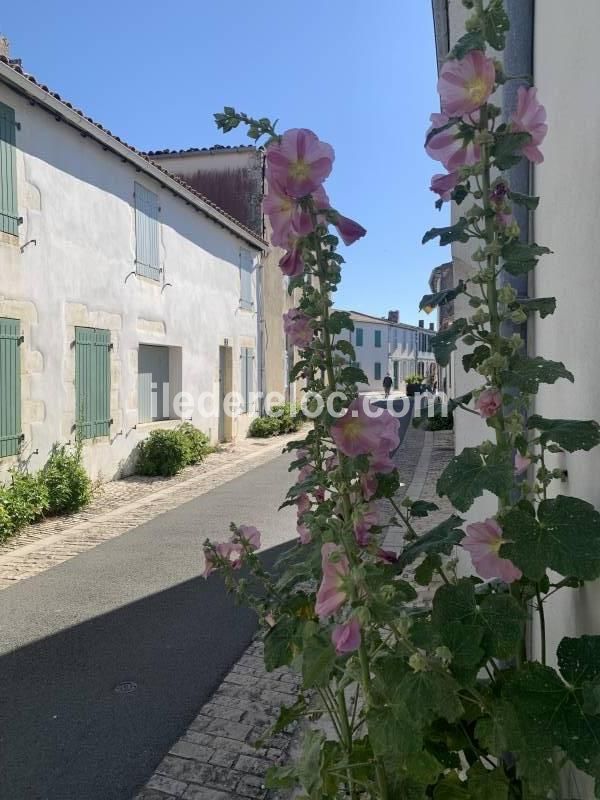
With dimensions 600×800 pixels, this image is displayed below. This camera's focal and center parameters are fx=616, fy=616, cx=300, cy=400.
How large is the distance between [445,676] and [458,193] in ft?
3.08

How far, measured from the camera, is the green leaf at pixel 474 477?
1.02m

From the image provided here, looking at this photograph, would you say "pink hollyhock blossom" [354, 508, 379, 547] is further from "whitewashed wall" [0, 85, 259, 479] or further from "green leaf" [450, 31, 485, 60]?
"whitewashed wall" [0, 85, 259, 479]

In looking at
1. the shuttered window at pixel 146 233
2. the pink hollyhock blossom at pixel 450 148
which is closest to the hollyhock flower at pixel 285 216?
the pink hollyhock blossom at pixel 450 148

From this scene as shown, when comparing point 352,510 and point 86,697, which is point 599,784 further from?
point 86,697

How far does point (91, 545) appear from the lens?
6.64m

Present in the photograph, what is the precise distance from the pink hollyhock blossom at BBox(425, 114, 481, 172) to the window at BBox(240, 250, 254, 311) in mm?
15184

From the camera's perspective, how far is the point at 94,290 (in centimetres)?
951

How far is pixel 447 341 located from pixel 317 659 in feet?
2.32

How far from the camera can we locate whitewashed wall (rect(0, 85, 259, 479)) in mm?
7949

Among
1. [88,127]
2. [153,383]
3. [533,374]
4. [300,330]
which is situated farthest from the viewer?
[153,383]

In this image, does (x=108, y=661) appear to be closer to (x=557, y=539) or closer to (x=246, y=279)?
(x=557, y=539)

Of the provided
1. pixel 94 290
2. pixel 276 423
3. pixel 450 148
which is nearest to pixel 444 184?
pixel 450 148

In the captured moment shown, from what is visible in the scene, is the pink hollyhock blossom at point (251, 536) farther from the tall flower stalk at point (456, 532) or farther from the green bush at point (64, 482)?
the green bush at point (64, 482)

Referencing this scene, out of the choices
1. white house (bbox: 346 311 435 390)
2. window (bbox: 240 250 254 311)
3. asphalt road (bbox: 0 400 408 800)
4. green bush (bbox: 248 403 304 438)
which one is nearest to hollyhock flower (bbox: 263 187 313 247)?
asphalt road (bbox: 0 400 408 800)
